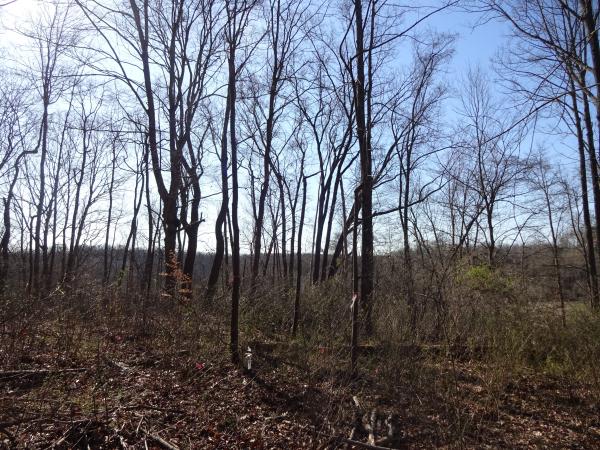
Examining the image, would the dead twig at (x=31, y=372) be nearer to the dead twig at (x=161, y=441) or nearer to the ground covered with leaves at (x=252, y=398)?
the ground covered with leaves at (x=252, y=398)

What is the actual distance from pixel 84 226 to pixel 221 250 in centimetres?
1517

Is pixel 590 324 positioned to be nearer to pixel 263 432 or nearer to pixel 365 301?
pixel 365 301

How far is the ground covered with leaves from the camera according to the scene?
4.88m

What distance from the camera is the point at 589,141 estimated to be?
12.6 meters

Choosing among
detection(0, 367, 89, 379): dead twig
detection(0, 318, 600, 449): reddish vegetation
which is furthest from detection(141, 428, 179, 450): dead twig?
detection(0, 367, 89, 379): dead twig

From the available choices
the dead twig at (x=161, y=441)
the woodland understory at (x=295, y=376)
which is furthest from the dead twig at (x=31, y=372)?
the dead twig at (x=161, y=441)

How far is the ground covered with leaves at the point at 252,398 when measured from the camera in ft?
16.0

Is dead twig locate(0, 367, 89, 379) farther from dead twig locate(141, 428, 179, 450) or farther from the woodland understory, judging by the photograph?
dead twig locate(141, 428, 179, 450)

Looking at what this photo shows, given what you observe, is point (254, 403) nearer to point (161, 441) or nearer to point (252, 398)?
point (252, 398)

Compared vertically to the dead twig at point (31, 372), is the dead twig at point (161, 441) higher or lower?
lower

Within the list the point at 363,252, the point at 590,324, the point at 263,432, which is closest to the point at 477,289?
the point at 590,324

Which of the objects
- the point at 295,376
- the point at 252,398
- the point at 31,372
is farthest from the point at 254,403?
the point at 31,372

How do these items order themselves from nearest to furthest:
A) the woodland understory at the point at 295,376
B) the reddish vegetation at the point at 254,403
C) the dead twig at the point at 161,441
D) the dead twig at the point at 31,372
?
the dead twig at the point at 161,441 → the reddish vegetation at the point at 254,403 → the woodland understory at the point at 295,376 → the dead twig at the point at 31,372

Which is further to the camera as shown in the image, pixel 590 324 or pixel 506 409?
pixel 590 324
